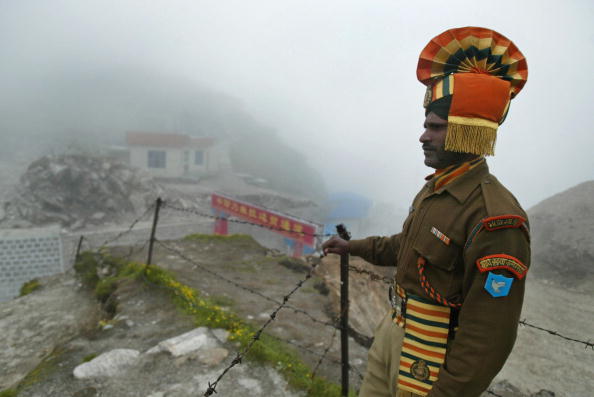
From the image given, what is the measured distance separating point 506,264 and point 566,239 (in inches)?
333

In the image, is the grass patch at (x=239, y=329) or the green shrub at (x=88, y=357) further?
the green shrub at (x=88, y=357)

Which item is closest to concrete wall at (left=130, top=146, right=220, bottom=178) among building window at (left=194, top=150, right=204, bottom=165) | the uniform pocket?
building window at (left=194, top=150, right=204, bottom=165)

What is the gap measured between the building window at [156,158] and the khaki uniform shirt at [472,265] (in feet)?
135

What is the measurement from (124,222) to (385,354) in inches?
1115

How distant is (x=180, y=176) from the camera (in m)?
41.3

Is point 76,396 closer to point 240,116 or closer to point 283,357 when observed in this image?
point 283,357

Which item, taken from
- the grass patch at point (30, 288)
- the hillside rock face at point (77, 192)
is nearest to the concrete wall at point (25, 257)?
the grass patch at point (30, 288)

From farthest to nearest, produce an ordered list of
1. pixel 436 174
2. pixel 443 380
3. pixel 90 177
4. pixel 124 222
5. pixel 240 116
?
pixel 240 116
pixel 90 177
pixel 124 222
pixel 436 174
pixel 443 380

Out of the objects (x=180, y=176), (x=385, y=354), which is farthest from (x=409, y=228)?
(x=180, y=176)

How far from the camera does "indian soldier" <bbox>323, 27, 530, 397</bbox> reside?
58.1 inches

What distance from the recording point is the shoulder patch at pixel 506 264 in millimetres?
1430

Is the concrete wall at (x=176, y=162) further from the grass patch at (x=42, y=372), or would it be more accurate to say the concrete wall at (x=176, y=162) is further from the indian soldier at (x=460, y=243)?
the indian soldier at (x=460, y=243)

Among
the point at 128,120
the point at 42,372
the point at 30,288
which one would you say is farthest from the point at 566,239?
the point at 128,120

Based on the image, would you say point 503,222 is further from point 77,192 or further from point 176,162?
point 176,162
